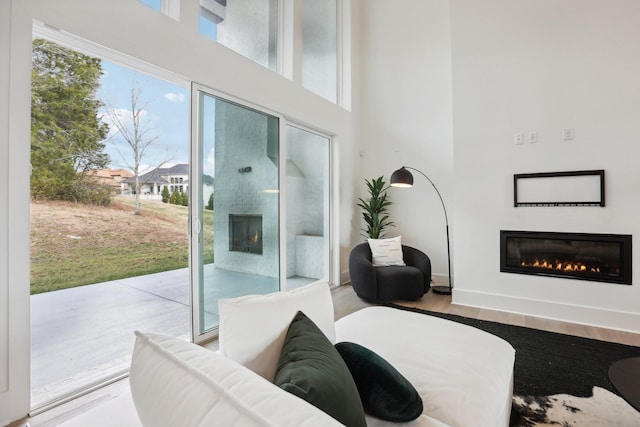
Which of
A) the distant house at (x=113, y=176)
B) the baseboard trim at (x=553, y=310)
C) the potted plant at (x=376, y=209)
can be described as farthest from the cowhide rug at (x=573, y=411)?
the distant house at (x=113, y=176)

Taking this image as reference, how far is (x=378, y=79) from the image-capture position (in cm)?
527

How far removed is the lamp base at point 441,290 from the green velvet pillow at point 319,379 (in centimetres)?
371

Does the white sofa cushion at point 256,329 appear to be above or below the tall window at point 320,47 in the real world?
below

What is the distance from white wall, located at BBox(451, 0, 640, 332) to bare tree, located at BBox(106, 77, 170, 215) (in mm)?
3770

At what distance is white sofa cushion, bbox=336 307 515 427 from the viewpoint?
1142 millimetres

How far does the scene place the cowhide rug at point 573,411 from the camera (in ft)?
5.52

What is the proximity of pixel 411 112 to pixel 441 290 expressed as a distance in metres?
2.80

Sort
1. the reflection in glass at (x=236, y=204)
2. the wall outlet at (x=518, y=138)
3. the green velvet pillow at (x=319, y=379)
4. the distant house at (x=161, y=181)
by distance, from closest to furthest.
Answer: the green velvet pillow at (x=319, y=379) < the reflection in glass at (x=236, y=204) < the wall outlet at (x=518, y=138) < the distant house at (x=161, y=181)

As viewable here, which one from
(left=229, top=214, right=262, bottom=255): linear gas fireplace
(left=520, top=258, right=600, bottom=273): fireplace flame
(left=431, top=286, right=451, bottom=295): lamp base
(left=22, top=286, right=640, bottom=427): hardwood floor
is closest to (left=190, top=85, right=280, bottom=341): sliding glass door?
(left=229, top=214, right=262, bottom=255): linear gas fireplace

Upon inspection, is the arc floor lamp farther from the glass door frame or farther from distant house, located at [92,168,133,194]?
distant house, located at [92,168,133,194]

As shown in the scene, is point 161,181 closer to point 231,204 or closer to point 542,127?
point 231,204

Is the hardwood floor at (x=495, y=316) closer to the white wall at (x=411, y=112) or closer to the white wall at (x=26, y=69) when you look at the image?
the white wall at (x=411, y=112)

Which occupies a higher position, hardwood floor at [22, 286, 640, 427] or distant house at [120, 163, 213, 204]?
distant house at [120, 163, 213, 204]

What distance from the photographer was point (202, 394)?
1.93 feet
